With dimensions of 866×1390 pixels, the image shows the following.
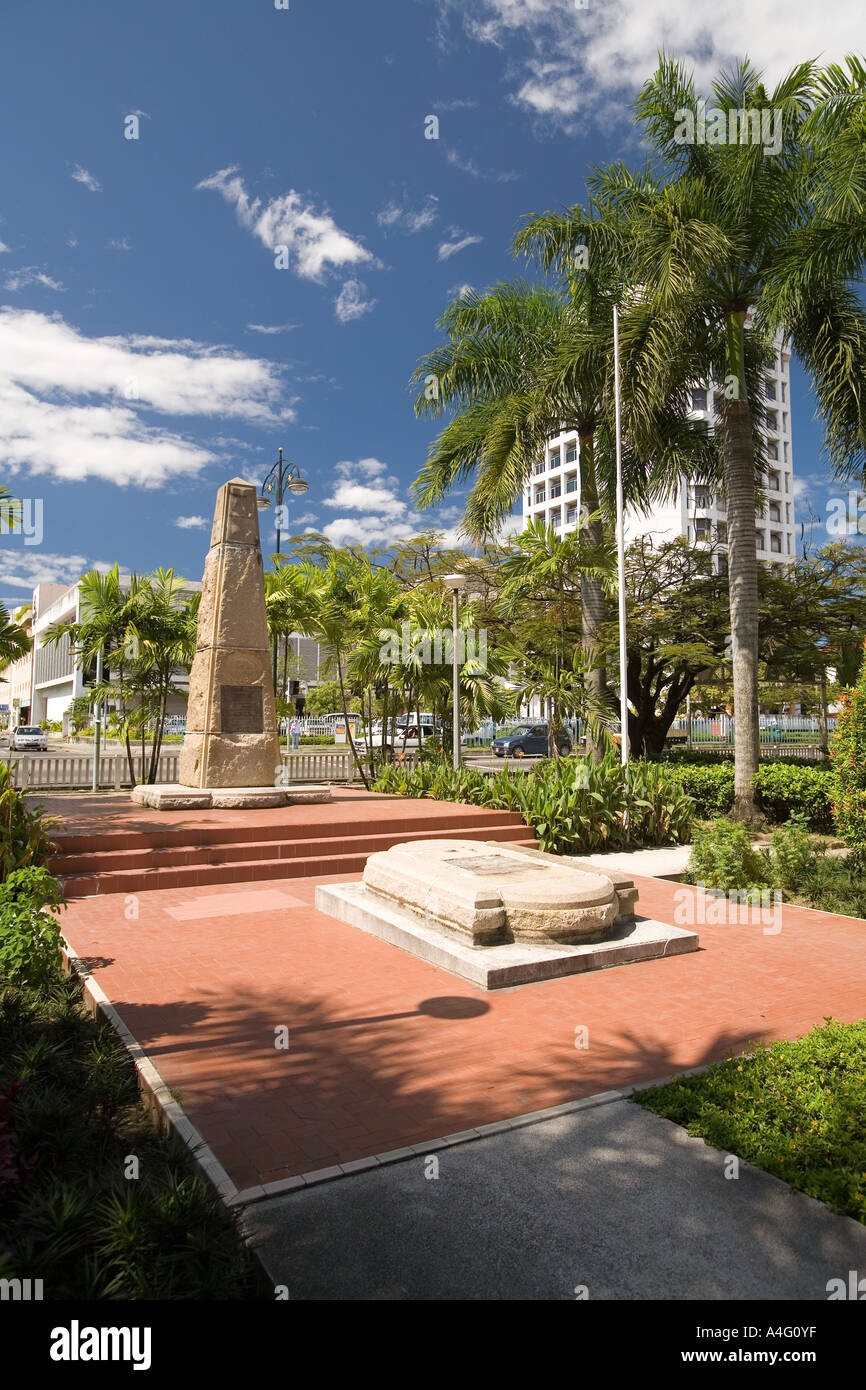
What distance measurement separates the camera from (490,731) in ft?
162

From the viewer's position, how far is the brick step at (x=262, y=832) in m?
9.58

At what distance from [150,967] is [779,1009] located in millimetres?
4522

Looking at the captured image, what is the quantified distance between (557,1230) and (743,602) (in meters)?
12.2

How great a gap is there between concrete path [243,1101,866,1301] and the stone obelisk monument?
996 centimetres

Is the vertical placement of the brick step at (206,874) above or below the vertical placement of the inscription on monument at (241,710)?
below

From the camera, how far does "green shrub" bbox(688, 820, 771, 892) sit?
8891 mm

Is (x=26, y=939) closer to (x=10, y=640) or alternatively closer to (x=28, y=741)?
(x=10, y=640)

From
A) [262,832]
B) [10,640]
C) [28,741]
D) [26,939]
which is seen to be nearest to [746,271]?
[262,832]

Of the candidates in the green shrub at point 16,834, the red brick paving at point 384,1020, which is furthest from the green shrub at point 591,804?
the green shrub at point 16,834

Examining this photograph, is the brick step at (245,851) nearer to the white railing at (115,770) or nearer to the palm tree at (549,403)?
the palm tree at (549,403)

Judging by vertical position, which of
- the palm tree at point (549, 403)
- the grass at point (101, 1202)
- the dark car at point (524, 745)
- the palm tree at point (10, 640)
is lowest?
the grass at point (101, 1202)

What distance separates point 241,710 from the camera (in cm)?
1345

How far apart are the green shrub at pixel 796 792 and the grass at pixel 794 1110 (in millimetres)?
9809

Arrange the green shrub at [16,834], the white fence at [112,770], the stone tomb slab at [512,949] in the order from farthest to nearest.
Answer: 1. the white fence at [112,770]
2. the green shrub at [16,834]
3. the stone tomb slab at [512,949]
